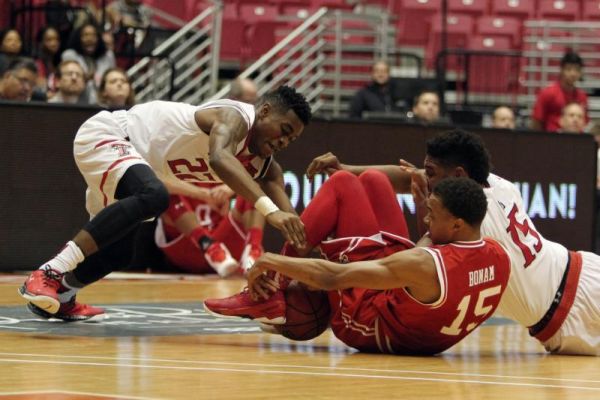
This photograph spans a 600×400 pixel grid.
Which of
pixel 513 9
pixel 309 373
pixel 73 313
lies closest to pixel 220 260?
pixel 73 313

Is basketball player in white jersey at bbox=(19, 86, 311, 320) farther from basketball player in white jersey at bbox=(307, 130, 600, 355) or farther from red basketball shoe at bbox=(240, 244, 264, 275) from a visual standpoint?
red basketball shoe at bbox=(240, 244, 264, 275)

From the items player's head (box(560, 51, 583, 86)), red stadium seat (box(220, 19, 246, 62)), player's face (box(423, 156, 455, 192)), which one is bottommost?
player's face (box(423, 156, 455, 192))

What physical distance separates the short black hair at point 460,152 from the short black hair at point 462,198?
1.47 ft

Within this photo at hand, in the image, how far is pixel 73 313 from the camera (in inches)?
270

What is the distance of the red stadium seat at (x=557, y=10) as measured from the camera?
18406 mm

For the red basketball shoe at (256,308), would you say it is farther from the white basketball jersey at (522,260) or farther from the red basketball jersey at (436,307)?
the white basketball jersey at (522,260)

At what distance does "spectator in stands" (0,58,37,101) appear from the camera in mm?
10820

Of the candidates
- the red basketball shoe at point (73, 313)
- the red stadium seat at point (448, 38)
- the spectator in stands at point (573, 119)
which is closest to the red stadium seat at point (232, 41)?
the red stadium seat at point (448, 38)

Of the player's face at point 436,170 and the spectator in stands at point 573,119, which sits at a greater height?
the spectator in stands at point 573,119

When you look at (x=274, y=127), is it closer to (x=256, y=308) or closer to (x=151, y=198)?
(x=151, y=198)

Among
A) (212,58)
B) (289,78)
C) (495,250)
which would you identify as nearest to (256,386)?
(495,250)

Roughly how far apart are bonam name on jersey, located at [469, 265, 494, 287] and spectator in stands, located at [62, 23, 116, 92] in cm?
792

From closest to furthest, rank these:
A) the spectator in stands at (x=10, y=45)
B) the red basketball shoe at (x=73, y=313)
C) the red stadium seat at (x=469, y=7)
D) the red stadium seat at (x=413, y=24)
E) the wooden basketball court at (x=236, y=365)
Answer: the wooden basketball court at (x=236, y=365), the red basketball shoe at (x=73, y=313), the spectator in stands at (x=10, y=45), the red stadium seat at (x=413, y=24), the red stadium seat at (x=469, y=7)

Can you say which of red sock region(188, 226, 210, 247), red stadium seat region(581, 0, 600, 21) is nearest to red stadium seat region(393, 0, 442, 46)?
red stadium seat region(581, 0, 600, 21)
